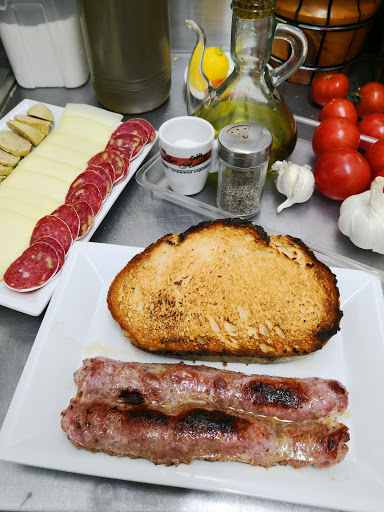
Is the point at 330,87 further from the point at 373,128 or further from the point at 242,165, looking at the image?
the point at 242,165

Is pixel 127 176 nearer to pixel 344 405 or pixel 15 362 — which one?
pixel 15 362

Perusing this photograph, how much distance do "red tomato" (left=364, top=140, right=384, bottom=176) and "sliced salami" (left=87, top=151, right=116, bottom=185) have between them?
1.24 metres

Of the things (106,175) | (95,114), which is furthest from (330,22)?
(106,175)

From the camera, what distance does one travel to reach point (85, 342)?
1.44 meters

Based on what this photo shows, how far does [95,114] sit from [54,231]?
0.88 meters

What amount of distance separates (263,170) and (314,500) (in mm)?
1233

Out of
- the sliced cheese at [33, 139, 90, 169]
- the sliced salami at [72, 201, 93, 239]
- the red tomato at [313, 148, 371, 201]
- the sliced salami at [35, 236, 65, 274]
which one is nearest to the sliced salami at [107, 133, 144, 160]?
the sliced cheese at [33, 139, 90, 169]

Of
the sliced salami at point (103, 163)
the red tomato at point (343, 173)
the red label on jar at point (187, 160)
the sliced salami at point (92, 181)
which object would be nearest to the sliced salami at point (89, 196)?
the sliced salami at point (92, 181)

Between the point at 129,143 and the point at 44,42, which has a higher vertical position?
the point at 44,42

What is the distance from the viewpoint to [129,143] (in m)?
2.08

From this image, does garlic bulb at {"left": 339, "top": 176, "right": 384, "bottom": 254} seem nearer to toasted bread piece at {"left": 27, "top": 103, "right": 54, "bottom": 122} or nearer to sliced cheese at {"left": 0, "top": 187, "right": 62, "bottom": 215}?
sliced cheese at {"left": 0, "top": 187, "right": 62, "bottom": 215}

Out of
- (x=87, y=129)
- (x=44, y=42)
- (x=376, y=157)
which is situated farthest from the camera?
(x=44, y=42)

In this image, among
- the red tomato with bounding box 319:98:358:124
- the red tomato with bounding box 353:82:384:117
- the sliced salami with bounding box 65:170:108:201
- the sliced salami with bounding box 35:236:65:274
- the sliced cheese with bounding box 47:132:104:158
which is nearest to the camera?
the sliced salami with bounding box 35:236:65:274

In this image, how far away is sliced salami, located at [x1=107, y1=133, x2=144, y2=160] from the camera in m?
2.08
